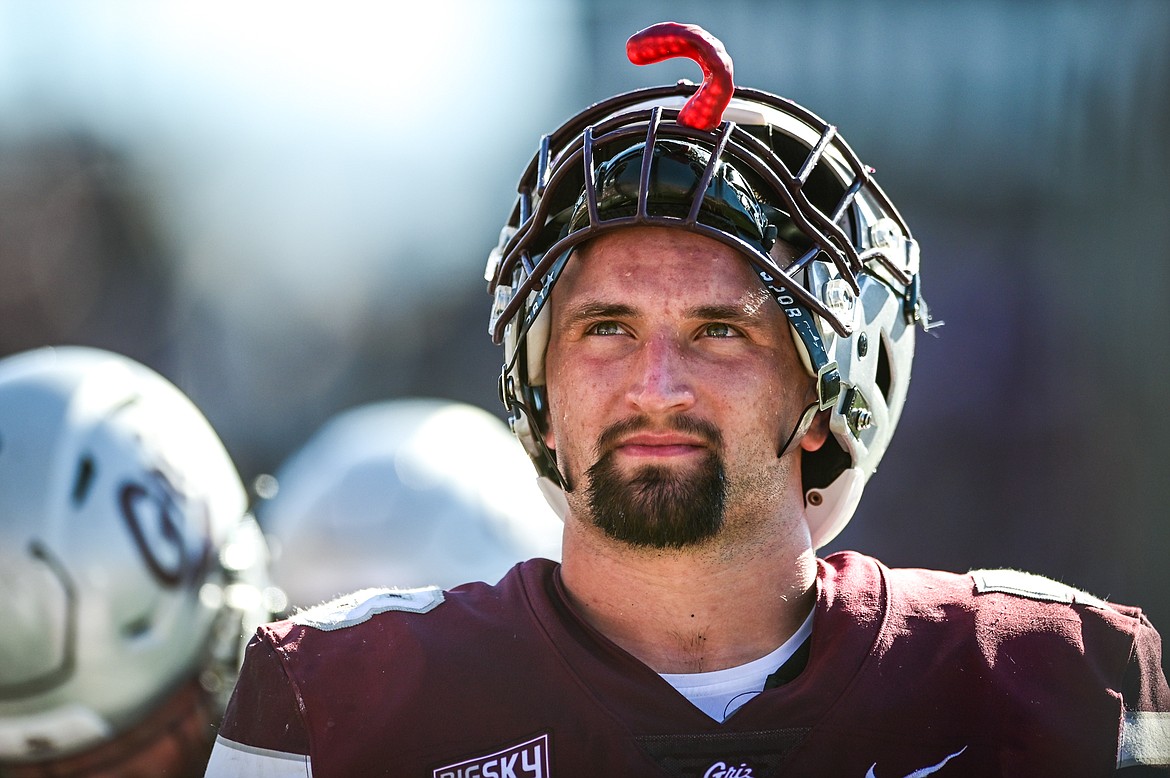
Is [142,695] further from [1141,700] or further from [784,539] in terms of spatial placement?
[1141,700]

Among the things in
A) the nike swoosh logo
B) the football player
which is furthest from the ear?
the nike swoosh logo

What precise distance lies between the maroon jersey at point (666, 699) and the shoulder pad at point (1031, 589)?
3 cm

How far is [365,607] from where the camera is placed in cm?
198

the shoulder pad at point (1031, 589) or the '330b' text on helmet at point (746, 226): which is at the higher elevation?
the '330b' text on helmet at point (746, 226)

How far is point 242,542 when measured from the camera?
Result: 2.72 meters

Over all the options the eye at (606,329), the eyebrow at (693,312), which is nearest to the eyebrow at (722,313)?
the eyebrow at (693,312)

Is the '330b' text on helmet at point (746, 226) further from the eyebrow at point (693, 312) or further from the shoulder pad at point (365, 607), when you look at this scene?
the shoulder pad at point (365, 607)

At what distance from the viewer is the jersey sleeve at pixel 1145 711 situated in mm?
1861

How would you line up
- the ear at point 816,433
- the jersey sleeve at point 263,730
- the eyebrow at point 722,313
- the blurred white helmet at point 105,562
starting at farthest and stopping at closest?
the blurred white helmet at point 105,562 < the ear at point 816,433 < the eyebrow at point 722,313 < the jersey sleeve at point 263,730

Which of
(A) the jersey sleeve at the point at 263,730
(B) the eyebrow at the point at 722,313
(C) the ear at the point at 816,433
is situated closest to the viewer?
(A) the jersey sleeve at the point at 263,730

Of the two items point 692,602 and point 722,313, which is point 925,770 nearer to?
point 692,602

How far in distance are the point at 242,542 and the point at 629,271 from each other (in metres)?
1.19

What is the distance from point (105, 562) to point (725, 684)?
3.89 ft

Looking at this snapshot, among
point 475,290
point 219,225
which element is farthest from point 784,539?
point 219,225
